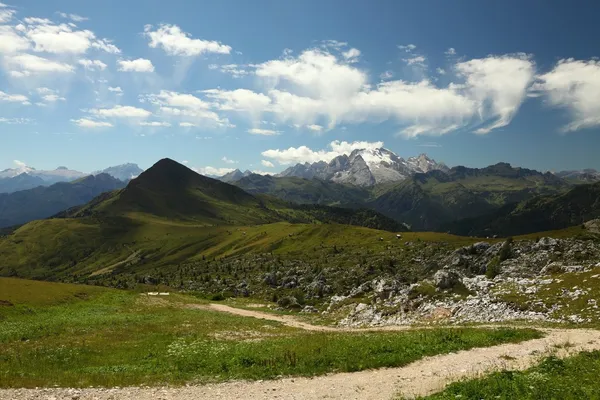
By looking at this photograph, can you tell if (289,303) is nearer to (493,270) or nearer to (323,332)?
(323,332)

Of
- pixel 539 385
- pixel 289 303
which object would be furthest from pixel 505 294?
pixel 289 303

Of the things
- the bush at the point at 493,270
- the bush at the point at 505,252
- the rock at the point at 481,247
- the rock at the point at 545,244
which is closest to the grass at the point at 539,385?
the bush at the point at 493,270

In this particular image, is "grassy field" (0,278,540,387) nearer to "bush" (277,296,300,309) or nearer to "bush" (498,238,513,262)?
"bush" (277,296,300,309)

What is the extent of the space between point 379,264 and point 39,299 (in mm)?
80788

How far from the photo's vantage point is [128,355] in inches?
1190

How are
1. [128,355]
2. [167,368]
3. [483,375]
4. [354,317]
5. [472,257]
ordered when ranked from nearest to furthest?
[483,375]
[167,368]
[128,355]
[354,317]
[472,257]

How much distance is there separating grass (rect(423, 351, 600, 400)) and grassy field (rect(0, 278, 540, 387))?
24.1ft

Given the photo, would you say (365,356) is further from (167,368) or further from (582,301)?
(582,301)

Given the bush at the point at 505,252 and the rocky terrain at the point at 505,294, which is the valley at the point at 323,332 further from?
the bush at the point at 505,252

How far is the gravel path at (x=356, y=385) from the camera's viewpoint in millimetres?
19812

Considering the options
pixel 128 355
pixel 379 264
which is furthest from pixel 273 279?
pixel 128 355

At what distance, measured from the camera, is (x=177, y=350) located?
31.5 metres

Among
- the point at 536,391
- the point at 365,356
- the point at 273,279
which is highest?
the point at 536,391

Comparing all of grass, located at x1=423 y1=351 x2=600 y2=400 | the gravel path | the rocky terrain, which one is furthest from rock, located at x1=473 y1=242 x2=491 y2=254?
grass, located at x1=423 y1=351 x2=600 y2=400
